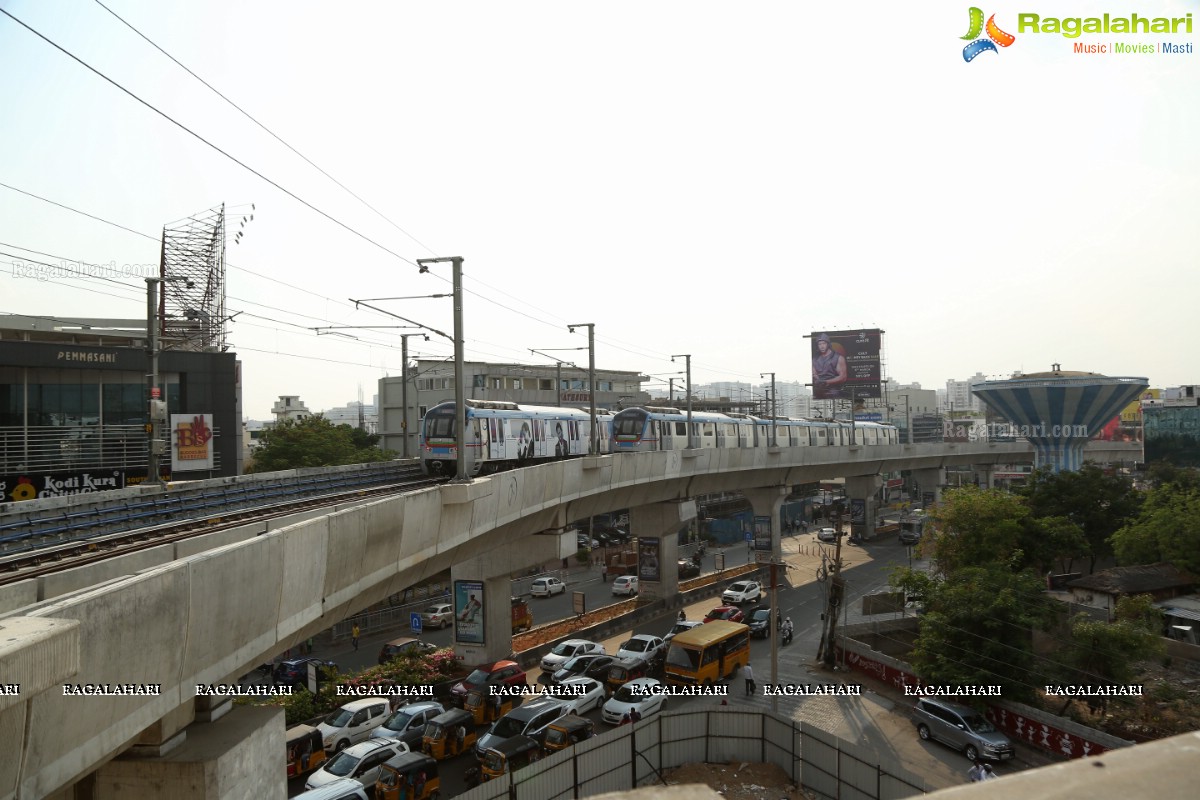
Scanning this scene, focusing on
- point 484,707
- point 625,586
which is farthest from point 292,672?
point 625,586

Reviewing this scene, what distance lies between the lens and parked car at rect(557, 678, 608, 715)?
65.0ft

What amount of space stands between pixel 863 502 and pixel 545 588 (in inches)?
1118

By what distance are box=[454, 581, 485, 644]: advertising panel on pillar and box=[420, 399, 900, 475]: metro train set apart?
3670 mm

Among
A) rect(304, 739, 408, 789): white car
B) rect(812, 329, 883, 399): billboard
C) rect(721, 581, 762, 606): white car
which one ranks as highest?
rect(812, 329, 883, 399): billboard

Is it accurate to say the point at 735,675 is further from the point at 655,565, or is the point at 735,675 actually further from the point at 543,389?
the point at 543,389

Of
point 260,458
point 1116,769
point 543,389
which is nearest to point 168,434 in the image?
point 260,458

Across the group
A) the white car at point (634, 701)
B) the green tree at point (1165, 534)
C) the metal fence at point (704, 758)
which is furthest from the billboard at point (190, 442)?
the green tree at point (1165, 534)

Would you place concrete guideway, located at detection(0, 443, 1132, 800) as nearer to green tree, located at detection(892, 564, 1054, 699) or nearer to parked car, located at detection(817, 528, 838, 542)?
green tree, located at detection(892, 564, 1054, 699)

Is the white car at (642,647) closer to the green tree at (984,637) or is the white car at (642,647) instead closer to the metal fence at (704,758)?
the metal fence at (704,758)

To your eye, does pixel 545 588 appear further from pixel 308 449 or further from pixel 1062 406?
pixel 1062 406

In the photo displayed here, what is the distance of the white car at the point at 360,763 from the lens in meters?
15.4

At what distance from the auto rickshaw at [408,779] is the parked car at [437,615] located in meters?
17.6

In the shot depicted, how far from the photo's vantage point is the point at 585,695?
66.5 feet

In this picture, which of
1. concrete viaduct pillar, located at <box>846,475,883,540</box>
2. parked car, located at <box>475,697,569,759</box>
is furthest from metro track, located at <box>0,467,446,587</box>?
concrete viaduct pillar, located at <box>846,475,883,540</box>
